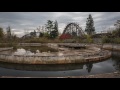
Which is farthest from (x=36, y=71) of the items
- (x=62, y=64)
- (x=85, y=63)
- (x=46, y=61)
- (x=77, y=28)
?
(x=77, y=28)

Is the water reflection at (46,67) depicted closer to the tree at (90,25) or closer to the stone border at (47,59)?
the stone border at (47,59)


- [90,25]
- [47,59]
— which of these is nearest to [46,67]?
[47,59]

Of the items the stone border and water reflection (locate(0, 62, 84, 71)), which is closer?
water reflection (locate(0, 62, 84, 71))

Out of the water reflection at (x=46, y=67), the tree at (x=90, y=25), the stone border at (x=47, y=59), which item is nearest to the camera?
the water reflection at (x=46, y=67)

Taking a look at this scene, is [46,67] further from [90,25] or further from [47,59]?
[90,25]

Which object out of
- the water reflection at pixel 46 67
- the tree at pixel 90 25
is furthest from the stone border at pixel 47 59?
the tree at pixel 90 25

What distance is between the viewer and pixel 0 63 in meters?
13.2

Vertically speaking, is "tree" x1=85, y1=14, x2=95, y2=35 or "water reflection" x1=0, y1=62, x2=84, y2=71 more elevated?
"tree" x1=85, y1=14, x2=95, y2=35

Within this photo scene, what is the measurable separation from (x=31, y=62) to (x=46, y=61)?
137cm

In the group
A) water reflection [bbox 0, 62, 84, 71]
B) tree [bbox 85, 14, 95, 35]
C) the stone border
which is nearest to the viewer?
water reflection [bbox 0, 62, 84, 71]

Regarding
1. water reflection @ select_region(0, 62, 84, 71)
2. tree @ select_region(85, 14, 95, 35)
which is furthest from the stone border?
tree @ select_region(85, 14, 95, 35)

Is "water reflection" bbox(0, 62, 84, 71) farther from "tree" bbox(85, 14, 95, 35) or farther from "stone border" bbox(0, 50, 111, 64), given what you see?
"tree" bbox(85, 14, 95, 35)

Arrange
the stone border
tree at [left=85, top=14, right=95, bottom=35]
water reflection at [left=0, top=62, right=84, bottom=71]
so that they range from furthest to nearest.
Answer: tree at [left=85, top=14, right=95, bottom=35] < the stone border < water reflection at [left=0, top=62, right=84, bottom=71]
